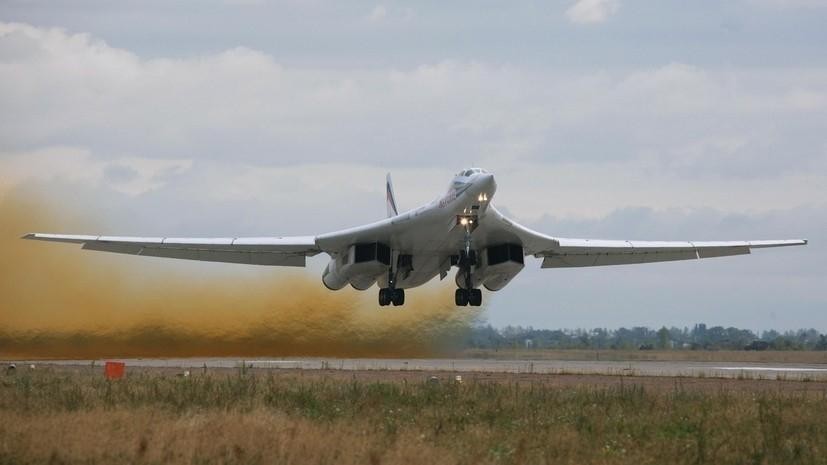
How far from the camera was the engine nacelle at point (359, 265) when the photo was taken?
109ft

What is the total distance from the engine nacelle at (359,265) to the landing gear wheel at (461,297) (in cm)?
221

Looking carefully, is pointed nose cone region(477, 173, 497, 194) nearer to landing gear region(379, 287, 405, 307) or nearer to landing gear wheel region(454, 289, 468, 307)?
landing gear wheel region(454, 289, 468, 307)

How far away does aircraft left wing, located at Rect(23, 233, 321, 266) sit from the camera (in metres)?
34.7

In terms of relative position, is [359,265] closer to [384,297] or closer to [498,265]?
Answer: [384,297]

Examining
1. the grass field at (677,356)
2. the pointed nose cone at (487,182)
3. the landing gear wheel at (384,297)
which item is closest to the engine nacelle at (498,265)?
the landing gear wheel at (384,297)

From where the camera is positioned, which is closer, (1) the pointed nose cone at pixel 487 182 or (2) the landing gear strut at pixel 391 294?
(1) the pointed nose cone at pixel 487 182

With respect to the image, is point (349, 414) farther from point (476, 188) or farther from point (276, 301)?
point (276, 301)

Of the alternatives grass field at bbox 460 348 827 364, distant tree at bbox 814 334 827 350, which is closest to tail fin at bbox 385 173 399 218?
grass field at bbox 460 348 827 364

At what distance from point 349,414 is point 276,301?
67.0 feet

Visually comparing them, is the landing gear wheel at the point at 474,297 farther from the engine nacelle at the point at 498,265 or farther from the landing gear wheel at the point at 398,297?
the landing gear wheel at the point at 398,297

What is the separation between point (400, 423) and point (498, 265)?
17229mm

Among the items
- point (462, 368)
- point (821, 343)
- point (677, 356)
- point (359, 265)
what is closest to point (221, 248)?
point (359, 265)

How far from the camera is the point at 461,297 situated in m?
33.8

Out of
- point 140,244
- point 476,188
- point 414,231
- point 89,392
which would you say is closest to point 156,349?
point 140,244
